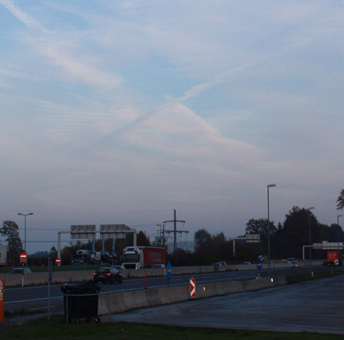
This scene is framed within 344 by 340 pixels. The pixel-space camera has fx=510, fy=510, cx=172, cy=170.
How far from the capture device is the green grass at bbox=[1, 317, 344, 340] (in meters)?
12.0

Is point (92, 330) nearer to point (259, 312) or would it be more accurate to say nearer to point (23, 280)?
point (259, 312)

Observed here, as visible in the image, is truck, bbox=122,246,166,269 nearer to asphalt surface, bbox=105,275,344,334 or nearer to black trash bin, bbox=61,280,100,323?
asphalt surface, bbox=105,275,344,334

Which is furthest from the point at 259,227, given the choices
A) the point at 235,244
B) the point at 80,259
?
the point at 80,259

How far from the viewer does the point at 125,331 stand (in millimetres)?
13086

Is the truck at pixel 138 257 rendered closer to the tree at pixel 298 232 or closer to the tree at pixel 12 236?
the tree at pixel 12 236

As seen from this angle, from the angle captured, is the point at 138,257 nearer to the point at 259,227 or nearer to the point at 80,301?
the point at 80,301

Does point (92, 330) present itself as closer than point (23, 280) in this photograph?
Yes

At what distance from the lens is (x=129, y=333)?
12703 millimetres

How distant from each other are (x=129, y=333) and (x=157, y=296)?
398 inches

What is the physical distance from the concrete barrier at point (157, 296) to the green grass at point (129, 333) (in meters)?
1.81

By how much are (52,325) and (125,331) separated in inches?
93.8

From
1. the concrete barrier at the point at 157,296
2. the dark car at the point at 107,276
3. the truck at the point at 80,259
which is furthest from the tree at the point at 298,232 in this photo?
the concrete barrier at the point at 157,296

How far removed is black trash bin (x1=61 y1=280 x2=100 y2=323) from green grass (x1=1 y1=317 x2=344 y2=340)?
26 centimetres

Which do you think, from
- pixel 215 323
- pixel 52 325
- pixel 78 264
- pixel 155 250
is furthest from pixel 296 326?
pixel 78 264
